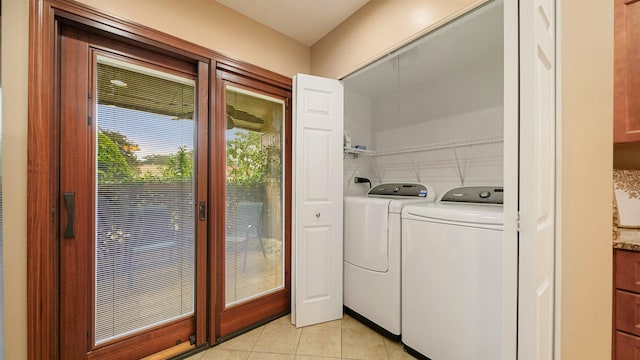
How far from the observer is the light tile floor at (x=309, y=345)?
1.61 metres

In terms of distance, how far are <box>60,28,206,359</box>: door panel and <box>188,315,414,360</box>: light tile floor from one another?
0.38 meters

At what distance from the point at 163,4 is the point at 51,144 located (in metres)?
1.09

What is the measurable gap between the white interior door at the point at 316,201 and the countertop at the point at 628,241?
1703 mm

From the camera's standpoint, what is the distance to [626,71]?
144 centimetres

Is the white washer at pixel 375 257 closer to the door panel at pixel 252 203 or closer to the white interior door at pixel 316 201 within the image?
the white interior door at pixel 316 201

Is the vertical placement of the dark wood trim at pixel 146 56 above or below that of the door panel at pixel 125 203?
above

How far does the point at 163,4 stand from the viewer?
1.53 meters

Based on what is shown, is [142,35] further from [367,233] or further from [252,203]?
[367,233]

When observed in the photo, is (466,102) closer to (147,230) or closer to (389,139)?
(389,139)

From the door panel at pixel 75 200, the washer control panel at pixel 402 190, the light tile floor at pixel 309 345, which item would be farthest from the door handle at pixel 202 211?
the washer control panel at pixel 402 190

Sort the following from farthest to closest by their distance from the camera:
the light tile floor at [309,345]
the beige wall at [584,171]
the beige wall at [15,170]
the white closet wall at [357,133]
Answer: the white closet wall at [357,133], the light tile floor at [309,345], the beige wall at [15,170], the beige wall at [584,171]

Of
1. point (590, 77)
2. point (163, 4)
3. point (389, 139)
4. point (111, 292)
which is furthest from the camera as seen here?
point (389, 139)

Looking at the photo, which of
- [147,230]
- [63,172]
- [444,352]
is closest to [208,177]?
[147,230]

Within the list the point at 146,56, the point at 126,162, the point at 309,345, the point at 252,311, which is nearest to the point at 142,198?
the point at 126,162
